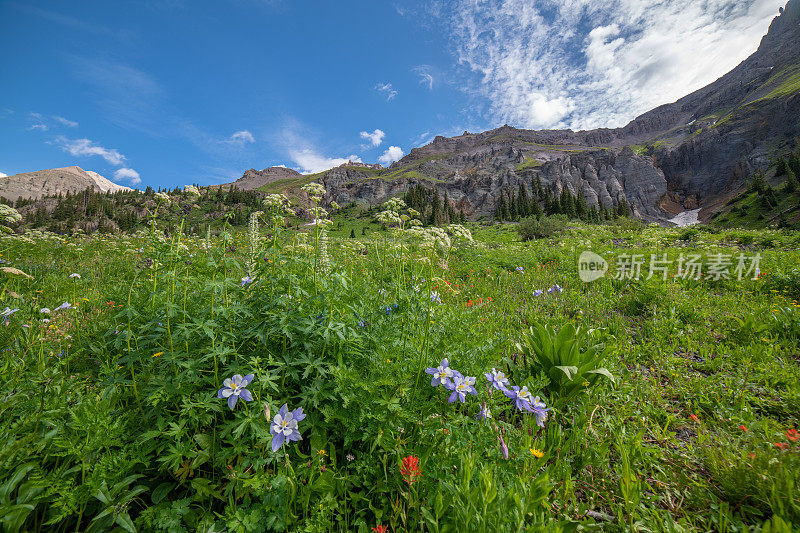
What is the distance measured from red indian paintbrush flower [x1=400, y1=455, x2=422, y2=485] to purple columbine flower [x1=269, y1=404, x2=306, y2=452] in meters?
0.69

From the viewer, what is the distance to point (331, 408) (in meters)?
2.20

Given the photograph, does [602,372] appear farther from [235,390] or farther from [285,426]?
[235,390]

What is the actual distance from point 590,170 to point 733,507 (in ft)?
519

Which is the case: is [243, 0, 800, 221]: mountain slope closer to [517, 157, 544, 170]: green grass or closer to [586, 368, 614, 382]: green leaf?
[517, 157, 544, 170]: green grass

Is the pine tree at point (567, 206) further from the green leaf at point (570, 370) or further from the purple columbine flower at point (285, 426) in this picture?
the purple columbine flower at point (285, 426)

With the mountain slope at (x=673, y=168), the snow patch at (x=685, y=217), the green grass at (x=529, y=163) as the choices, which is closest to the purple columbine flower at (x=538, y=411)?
the mountain slope at (x=673, y=168)

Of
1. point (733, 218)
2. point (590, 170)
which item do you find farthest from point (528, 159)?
point (733, 218)

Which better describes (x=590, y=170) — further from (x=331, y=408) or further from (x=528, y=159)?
(x=331, y=408)

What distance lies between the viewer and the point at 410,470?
1823mm

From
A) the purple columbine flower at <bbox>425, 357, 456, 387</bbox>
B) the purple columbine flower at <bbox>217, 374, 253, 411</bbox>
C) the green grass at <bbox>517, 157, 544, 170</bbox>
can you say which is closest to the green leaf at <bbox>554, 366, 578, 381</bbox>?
the purple columbine flower at <bbox>425, 357, 456, 387</bbox>

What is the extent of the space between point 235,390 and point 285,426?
16.3 inches

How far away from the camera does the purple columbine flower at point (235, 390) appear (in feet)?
6.01

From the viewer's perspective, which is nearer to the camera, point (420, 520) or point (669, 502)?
point (420, 520)

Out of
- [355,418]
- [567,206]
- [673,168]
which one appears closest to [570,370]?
[355,418]
